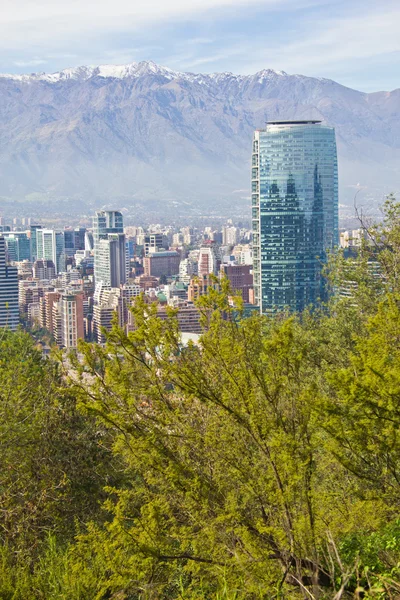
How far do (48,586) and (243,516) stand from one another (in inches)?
48.2

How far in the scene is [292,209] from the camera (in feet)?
169

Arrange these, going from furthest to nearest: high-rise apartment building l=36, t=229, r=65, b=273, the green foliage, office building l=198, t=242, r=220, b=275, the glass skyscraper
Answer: high-rise apartment building l=36, t=229, r=65, b=273 < office building l=198, t=242, r=220, b=275 < the glass skyscraper < the green foliage

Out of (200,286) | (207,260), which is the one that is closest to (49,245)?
(207,260)

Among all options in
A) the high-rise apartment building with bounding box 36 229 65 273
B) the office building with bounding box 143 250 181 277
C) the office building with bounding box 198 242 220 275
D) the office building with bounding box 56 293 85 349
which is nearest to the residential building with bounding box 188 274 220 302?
the office building with bounding box 56 293 85 349

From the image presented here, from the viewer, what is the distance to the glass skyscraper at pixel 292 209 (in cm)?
5050

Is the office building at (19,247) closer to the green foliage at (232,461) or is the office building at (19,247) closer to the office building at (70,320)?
→ the office building at (70,320)

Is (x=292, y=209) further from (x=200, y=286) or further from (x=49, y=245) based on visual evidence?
(x=49, y=245)

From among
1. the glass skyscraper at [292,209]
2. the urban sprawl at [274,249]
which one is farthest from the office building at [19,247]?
the glass skyscraper at [292,209]

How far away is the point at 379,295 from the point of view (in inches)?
302

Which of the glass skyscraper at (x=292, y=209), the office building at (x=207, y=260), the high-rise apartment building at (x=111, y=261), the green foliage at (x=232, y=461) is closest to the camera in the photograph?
the green foliage at (x=232, y=461)

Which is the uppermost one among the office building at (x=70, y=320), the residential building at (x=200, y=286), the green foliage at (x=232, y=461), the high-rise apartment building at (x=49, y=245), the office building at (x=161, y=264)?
the residential building at (x=200, y=286)

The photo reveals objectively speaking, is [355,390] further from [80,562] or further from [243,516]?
[80,562]

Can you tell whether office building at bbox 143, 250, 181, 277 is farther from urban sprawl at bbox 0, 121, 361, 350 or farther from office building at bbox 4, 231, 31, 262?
office building at bbox 4, 231, 31, 262

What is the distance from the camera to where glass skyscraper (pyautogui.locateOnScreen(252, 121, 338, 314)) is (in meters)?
50.5
